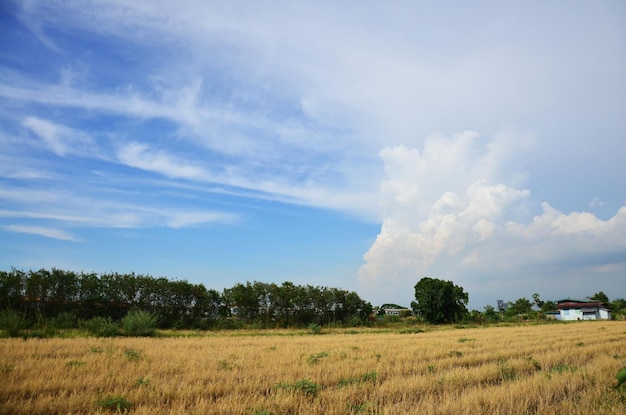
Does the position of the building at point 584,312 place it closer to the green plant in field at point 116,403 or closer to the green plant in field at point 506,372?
the green plant in field at point 506,372

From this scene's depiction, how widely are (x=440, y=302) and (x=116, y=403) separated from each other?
67.7m

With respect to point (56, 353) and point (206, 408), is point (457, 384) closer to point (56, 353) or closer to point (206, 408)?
point (206, 408)

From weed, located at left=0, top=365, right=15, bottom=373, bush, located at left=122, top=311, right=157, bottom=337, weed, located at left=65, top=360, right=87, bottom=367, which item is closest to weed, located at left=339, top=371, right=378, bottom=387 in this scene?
weed, located at left=65, top=360, right=87, bottom=367

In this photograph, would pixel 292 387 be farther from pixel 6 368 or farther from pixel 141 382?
pixel 6 368

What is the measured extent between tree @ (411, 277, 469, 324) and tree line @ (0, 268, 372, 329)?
49.5 feet

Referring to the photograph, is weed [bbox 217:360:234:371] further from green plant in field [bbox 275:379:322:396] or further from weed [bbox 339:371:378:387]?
weed [bbox 339:371:378:387]

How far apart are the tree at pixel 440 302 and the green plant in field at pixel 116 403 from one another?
67.6 m

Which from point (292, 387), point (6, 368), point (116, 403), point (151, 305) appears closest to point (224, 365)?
point (292, 387)

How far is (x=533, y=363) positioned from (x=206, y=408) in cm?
1129

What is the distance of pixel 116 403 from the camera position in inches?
298

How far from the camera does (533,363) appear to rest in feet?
42.9

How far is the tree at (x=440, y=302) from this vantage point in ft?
226

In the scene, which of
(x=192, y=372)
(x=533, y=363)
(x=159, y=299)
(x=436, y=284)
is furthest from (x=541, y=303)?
(x=192, y=372)

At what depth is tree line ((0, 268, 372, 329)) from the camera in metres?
35.7
